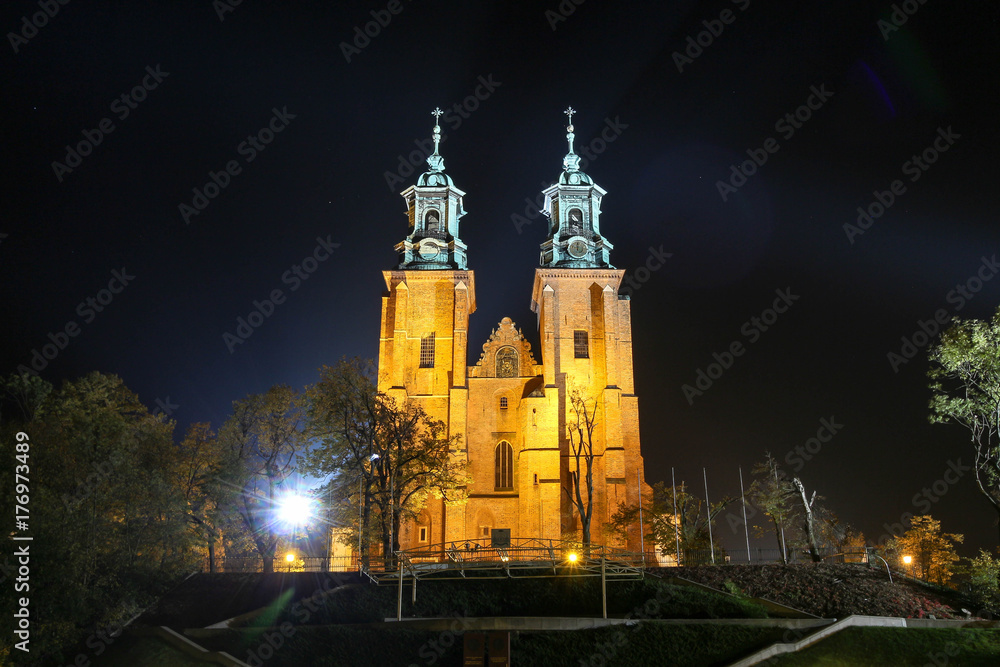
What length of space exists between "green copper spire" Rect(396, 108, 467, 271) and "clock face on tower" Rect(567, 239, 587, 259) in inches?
309

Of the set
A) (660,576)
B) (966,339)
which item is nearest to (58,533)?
(660,576)

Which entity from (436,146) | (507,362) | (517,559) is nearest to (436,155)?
(436,146)

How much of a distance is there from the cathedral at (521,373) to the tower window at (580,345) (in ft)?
0.25

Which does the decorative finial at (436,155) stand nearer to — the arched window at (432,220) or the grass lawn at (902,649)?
the arched window at (432,220)

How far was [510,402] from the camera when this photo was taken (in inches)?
2163

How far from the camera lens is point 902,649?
25.8m

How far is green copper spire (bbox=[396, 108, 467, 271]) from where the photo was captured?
57062 millimetres

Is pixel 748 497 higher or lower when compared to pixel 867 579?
higher

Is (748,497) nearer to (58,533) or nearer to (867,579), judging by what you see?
(867,579)

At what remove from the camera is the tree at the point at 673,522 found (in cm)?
4412

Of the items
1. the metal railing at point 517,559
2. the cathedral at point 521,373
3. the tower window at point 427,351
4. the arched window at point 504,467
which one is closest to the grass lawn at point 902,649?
the metal railing at point 517,559

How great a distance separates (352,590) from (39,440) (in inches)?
529

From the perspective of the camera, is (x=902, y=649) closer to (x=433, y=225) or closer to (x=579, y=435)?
(x=579, y=435)

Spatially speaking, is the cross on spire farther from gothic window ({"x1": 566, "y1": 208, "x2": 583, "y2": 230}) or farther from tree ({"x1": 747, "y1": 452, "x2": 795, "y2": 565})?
tree ({"x1": 747, "y1": 452, "x2": 795, "y2": 565})
